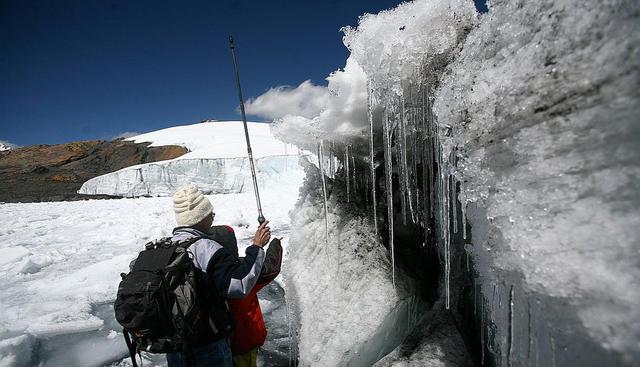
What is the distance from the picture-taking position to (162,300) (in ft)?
5.25

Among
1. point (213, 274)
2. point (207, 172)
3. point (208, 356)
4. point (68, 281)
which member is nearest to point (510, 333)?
point (213, 274)

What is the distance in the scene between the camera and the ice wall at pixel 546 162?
0.83m

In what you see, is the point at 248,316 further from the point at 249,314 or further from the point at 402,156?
the point at 402,156

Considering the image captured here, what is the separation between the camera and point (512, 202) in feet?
3.80

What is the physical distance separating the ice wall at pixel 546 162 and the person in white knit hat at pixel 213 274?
3.78 ft

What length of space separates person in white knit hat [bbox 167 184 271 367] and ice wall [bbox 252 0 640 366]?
45.3 inches

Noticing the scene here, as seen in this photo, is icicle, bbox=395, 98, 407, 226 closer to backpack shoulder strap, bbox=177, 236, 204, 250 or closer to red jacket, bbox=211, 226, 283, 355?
red jacket, bbox=211, 226, 283, 355

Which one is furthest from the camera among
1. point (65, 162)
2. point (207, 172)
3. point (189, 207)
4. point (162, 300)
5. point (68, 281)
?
point (65, 162)

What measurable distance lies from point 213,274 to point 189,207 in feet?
1.51

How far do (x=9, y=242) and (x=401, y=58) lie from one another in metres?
9.17

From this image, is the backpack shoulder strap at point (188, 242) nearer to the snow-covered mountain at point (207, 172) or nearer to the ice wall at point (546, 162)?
the ice wall at point (546, 162)

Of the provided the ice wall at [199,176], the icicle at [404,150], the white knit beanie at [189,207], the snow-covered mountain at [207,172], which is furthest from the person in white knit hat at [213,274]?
the snow-covered mountain at [207,172]

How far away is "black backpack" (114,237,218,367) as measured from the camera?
1575 mm

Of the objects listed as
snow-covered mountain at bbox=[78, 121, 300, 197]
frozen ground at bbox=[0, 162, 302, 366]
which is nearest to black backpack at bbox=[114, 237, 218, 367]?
frozen ground at bbox=[0, 162, 302, 366]
